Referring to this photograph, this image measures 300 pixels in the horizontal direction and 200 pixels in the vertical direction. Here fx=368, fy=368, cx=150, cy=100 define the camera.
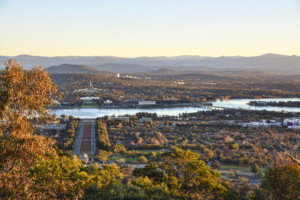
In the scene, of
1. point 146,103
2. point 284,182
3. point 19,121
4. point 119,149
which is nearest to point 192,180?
point 284,182

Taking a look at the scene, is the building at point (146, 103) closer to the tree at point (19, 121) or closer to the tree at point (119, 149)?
the tree at point (119, 149)

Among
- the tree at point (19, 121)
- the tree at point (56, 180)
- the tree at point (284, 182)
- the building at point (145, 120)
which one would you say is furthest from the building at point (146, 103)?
the tree at point (19, 121)

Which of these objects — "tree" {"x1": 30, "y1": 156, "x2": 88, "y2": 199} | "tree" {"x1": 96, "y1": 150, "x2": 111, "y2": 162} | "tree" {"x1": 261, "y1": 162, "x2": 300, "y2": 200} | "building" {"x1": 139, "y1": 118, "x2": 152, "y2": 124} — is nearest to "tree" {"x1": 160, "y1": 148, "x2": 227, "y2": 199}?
"tree" {"x1": 261, "y1": 162, "x2": 300, "y2": 200}

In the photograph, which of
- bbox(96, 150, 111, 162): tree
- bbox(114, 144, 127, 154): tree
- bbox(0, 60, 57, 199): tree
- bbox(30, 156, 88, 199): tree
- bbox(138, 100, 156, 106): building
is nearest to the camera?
bbox(0, 60, 57, 199): tree

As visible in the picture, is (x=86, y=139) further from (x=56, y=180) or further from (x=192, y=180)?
(x=56, y=180)

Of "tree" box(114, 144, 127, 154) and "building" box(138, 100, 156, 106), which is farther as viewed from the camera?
"building" box(138, 100, 156, 106)

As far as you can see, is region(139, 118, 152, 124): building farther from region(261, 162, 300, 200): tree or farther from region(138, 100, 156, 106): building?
region(261, 162, 300, 200): tree

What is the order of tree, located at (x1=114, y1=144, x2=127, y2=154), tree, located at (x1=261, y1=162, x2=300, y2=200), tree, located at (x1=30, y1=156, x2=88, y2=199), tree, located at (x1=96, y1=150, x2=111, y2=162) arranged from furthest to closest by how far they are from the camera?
1. tree, located at (x1=114, y1=144, x2=127, y2=154)
2. tree, located at (x1=96, y1=150, x2=111, y2=162)
3. tree, located at (x1=30, y1=156, x2=88, y2=199)
4. tree, located at (x1=261, y1=162, x2=300, y2=200)

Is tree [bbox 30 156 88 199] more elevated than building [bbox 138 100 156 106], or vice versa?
tree [bbox 30 156 88 199]
